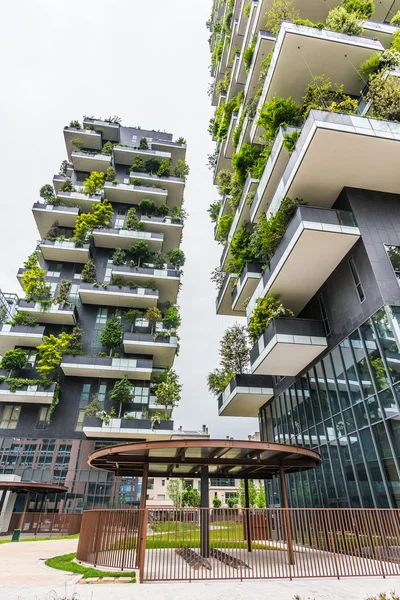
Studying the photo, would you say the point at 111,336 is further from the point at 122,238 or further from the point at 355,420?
the point at 355,420

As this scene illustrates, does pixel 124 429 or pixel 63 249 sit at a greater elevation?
pixel 63 249

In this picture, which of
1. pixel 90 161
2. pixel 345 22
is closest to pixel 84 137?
pixel 90 161

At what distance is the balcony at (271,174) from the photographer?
54.6 ft

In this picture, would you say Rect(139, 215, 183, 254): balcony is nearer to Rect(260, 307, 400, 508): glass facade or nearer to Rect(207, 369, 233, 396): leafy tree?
Rect(207, 369, 233, 396): leafy tree

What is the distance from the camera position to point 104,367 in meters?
33.5

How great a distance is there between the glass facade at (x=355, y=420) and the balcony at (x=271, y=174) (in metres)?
8.97

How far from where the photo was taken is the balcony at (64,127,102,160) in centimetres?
4584

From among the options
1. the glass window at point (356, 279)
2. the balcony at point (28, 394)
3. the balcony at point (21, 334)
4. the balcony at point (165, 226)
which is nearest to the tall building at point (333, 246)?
the glass window at point (356, 279)

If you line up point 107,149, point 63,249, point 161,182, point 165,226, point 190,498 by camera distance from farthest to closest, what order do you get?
1. point 190,498
2. point 107,149
3. point 161,182
4. point 165,226
5. point 63,249

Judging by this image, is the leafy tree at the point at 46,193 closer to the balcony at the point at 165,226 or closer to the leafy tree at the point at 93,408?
the balcony at the point at 165,226

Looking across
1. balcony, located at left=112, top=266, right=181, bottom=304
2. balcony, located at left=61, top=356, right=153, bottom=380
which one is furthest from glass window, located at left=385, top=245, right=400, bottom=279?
balcony, located at left=112, top=266, right=181, bottom=304

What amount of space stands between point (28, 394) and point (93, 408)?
5861 millimetres

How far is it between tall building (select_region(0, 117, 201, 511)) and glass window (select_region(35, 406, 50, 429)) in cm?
12

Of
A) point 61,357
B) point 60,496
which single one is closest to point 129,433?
point 60,496
